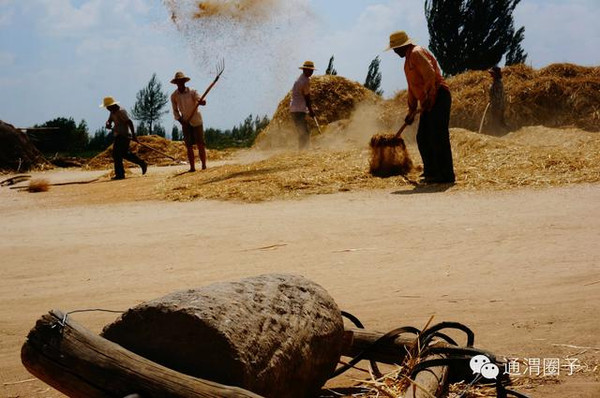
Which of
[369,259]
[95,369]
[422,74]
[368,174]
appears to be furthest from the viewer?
[368,174]

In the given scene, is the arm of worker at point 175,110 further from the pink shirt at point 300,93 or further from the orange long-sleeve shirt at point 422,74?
the orange long-sleeve shirt at point 422,74

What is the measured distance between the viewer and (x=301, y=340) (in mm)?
3396

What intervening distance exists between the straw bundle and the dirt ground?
1350 mm

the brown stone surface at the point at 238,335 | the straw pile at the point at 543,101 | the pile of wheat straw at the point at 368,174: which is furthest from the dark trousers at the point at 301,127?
the brown stone surface at the point at 238,335

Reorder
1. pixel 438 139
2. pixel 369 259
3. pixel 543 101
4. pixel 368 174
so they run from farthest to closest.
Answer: pixel 543 101 → pixel 368 174 → pixel 438 139 → pixel 369 259

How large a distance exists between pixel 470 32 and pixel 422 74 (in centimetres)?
2302

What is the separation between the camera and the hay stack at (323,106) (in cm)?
2464

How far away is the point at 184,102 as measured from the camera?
1538cm

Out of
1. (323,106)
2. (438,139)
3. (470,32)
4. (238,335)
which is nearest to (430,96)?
(438,139)

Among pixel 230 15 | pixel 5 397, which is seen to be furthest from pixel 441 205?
pixel 230 15

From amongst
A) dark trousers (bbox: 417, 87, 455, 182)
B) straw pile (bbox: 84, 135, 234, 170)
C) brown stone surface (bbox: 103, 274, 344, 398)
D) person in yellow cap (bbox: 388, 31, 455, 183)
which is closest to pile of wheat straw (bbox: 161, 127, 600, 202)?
dark trousers (bbox: 417, 87, 455, 182)

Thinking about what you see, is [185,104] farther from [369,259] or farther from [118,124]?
[369,259]

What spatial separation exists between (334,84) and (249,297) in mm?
22804

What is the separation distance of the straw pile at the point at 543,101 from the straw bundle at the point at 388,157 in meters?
8.51
